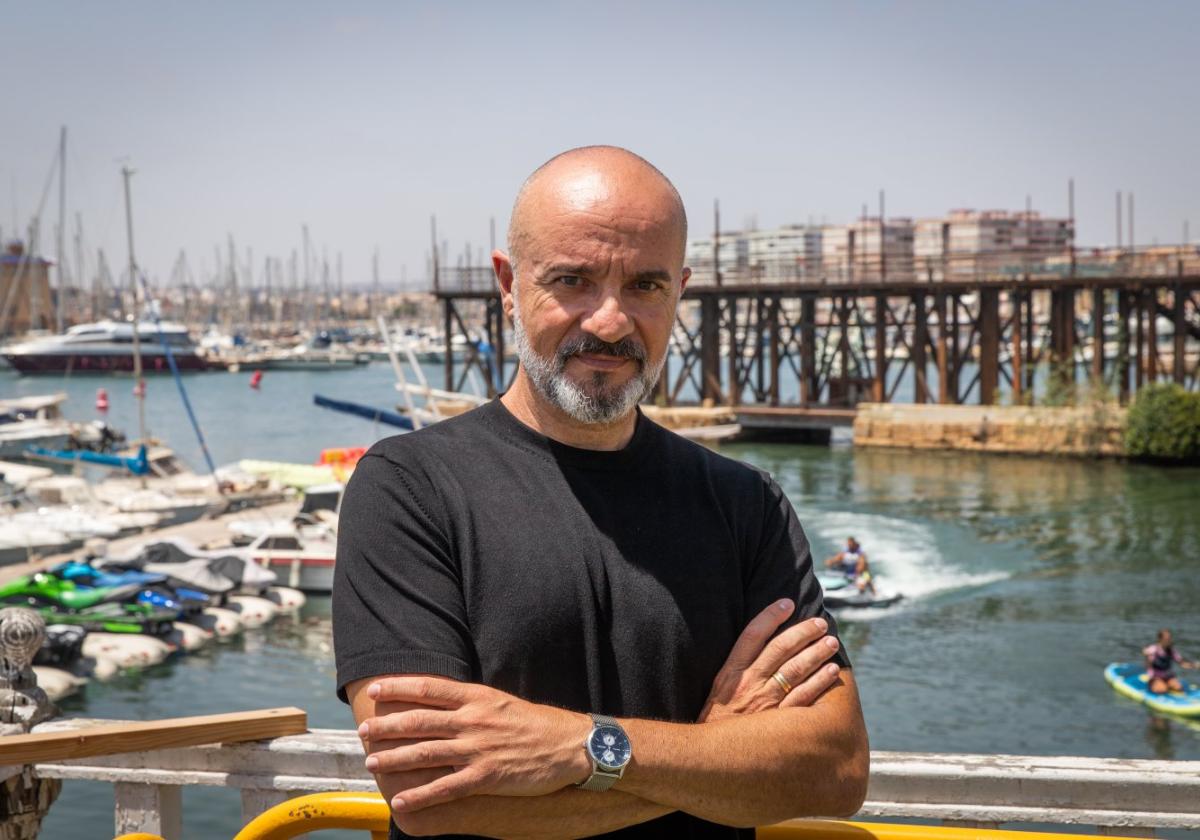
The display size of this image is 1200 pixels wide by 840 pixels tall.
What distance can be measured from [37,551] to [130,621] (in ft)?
18.1

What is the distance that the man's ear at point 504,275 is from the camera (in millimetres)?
2633

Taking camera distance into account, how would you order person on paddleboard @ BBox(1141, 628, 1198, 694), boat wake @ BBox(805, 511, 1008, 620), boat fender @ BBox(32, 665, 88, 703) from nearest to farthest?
person on paddleboard @ BBox(1141, 628, 1198, 694) < boat fender @ BBox(32, 665, 88, 703) < boat wake @ BBox(805, 511, 1008, 620)

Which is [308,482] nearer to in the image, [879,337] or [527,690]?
[879,337]

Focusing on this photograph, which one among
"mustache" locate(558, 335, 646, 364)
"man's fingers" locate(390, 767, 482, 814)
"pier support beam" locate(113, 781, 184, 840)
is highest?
"mustache" locate(558, 335, 646, 364)

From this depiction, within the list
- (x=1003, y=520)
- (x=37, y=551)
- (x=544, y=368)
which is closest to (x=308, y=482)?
(x=37, y=551)

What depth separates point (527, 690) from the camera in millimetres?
2322

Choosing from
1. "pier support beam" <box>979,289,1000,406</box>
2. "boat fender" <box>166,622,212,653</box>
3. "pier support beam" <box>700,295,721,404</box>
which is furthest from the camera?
"pier support beam" <box>700,295,721,404</box>

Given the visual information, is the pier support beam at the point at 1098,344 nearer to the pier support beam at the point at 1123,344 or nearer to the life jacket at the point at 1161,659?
the pier support beam at the point at 1123,344

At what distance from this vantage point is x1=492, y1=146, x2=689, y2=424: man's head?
2453 millimetres

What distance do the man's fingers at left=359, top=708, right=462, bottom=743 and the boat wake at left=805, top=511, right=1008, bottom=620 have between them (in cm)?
2063

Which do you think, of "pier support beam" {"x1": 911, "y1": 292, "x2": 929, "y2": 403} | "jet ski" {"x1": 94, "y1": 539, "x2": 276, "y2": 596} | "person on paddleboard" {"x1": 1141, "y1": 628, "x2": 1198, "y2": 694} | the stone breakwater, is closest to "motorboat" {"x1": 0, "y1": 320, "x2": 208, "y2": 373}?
"pier support beam" {"x1": 911, "y1": 292, "x2": 929, "y2": 403}

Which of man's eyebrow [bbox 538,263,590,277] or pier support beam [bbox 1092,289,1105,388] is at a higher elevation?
man's eyebrow [bbox 538,263,590,277]

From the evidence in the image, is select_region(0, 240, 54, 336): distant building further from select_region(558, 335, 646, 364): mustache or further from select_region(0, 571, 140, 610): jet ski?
select_region(558, 335, 646, 364): mustache

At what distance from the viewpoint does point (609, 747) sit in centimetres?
219
